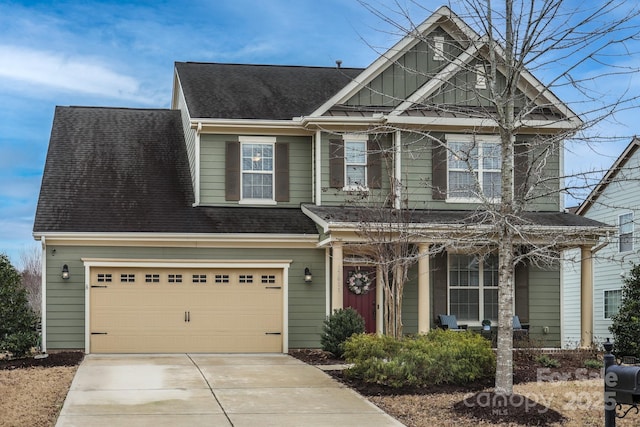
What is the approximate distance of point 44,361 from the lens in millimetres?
17656

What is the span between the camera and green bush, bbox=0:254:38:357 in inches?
711

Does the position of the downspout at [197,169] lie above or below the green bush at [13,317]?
above

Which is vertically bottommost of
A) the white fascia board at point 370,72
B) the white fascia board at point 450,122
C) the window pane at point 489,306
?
the window pane at point 489,306

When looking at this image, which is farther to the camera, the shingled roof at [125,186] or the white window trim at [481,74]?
the shingled roof at [125,186]

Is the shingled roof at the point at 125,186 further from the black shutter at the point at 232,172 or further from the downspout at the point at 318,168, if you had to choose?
the downspout at the point at 318,168

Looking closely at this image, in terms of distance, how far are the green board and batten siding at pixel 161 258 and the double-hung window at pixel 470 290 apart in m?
3.23

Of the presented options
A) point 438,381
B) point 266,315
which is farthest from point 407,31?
point 266,315

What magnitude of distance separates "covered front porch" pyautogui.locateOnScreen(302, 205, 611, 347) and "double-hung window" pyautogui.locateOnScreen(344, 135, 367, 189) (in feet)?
2.65

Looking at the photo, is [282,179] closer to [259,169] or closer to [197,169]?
[259,169]

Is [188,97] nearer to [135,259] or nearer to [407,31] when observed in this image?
[135,259]

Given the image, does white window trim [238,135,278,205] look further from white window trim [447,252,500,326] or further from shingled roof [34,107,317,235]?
white window trim [447,252,500,326]

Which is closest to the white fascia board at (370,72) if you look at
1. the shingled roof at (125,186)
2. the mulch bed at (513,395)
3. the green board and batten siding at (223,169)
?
the green board and batten siding at (223,169)

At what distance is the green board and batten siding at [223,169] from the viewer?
21.2 meters

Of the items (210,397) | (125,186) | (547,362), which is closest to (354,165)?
(125,186)
